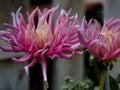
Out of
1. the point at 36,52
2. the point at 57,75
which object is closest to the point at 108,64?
the point at 36,52

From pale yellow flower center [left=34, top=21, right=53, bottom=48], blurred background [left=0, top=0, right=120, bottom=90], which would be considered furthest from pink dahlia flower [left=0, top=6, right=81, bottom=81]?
blurred background [left=0, top=0, right=120, bottom=90]

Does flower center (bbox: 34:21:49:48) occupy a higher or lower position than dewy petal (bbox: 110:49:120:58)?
higher

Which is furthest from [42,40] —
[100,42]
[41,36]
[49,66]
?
[49,66]

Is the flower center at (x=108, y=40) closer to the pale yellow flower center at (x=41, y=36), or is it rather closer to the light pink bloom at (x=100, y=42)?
the light pink bloom at (x=100, y=42)

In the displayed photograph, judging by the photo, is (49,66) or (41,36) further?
(49,66)

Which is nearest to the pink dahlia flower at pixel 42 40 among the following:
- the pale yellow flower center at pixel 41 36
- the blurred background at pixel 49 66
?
the pale yellow flower center at pixel 41 36

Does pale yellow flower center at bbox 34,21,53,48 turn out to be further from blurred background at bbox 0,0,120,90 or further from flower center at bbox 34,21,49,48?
blurred background at bbox 0,0,120,90

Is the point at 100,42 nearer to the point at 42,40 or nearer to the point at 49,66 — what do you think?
the point at 42,40

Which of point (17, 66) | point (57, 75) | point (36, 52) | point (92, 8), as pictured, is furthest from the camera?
point (92, 8)

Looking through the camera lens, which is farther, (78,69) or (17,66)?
(78,69)

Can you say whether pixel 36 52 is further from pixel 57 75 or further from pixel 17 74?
pixel 57 75

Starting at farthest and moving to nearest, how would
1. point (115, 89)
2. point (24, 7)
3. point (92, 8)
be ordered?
point (92, 8), point (24, 7), point (115, 89)
